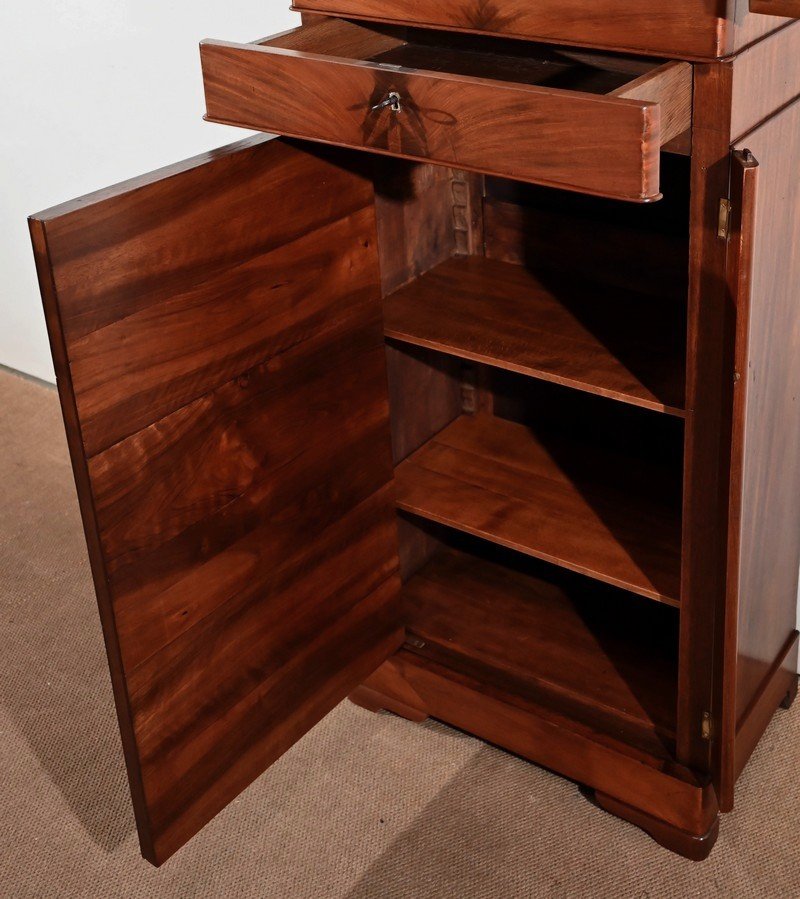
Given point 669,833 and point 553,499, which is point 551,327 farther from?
point 669,833

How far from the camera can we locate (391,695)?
1.78m

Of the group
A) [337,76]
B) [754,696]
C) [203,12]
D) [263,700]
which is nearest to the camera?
[337,76]

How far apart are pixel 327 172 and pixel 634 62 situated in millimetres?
356

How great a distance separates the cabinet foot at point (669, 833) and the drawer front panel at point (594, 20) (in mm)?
965

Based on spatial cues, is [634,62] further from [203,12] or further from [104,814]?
[104,814]

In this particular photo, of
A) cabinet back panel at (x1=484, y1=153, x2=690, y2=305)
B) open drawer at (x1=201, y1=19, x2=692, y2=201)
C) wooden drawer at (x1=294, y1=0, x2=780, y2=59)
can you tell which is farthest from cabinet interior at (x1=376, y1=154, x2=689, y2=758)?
wooden drawer at (x1=294, y1=0, x2=780, y2=59)

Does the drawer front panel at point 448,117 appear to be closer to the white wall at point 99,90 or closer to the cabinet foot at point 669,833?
the white wall at point 99,90

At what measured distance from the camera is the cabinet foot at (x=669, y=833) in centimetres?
154

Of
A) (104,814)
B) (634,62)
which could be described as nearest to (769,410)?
(634,62)

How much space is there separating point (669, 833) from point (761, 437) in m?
0.56

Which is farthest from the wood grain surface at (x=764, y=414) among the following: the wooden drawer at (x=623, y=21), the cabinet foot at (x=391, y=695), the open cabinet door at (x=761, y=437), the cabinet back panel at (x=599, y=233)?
the cabinet foot at (x=391, y=695)

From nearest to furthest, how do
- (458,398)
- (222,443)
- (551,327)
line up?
(222,443) → (551,327) → (458,398)

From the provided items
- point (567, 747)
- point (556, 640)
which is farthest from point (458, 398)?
point (567, 747)

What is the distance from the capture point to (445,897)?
1.52 m
